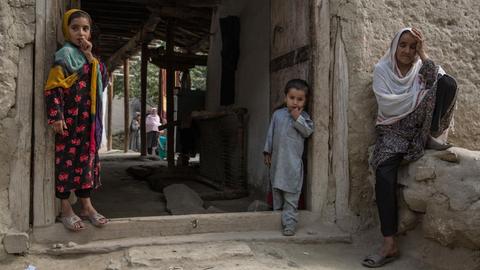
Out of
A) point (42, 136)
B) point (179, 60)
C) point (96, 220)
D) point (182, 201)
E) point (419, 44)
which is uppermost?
point (179, 60)

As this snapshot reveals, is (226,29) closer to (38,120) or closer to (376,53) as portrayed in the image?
(376,53)

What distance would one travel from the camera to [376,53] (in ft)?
12.1

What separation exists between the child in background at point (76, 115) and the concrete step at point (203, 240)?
6.0 inches

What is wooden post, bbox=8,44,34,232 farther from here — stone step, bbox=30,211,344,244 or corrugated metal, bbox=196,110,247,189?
corrugated metal, bbox=196,110,247,189

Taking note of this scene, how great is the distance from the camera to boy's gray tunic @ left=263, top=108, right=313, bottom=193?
3.62 meters

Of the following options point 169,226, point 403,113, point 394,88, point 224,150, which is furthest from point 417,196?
point 224,150

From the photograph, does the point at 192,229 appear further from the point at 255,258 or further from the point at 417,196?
the point at 417,196

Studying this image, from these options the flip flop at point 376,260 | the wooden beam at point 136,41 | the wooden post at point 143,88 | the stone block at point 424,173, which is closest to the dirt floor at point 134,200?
the flip flop at point 376,260

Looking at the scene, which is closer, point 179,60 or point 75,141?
point 75,141

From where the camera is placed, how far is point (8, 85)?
9.83 ft

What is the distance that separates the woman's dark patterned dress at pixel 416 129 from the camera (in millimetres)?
3248

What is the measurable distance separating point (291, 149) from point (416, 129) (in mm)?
939

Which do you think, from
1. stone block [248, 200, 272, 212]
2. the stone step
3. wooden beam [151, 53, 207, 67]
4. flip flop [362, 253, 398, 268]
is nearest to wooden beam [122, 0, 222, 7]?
wooden beam [151, 53, 207, 67]

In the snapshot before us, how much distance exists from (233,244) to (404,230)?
4.03ft
